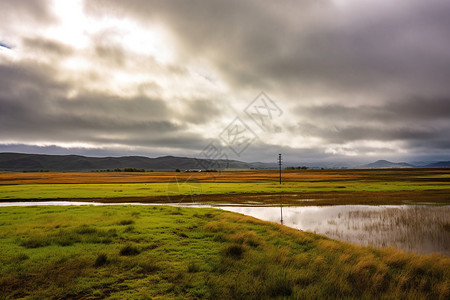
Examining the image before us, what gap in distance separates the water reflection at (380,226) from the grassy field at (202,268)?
425 cm

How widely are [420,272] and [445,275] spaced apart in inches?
31.3

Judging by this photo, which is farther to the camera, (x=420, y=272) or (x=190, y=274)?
(x=420, y=272)

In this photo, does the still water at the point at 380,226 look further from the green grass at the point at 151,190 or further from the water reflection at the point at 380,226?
the green grass at the point at 151,190

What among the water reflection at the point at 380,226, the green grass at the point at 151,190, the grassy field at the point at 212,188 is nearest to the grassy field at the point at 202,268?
the water reflection at the point at 380,226

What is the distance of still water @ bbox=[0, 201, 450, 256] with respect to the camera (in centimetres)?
1538

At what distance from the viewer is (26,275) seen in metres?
8.55

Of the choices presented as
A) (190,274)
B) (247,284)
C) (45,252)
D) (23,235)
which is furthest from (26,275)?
(247,284)

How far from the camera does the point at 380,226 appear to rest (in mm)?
20062

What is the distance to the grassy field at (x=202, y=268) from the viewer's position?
25.2 feet

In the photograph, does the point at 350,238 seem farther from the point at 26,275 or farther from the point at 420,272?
the point at 26,275

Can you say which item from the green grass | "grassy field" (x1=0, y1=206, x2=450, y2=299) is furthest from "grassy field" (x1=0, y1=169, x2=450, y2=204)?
"grassy field" (x1=0, y1=206, x2=450, y2=299)

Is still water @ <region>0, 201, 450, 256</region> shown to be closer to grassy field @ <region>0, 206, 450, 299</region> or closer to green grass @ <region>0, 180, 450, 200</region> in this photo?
grassy field @ <region>0, 206, 450, 299</region>

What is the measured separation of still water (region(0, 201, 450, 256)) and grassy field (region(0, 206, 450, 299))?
167 inches

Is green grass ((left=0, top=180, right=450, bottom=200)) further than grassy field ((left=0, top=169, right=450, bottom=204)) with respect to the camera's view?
Yes
